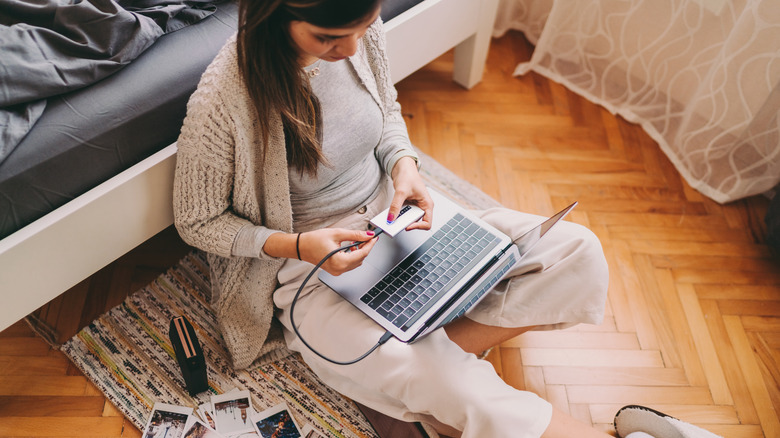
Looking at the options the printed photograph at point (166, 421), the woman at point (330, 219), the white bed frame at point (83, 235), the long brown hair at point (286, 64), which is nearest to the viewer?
the long brown hair at point (286, 64)

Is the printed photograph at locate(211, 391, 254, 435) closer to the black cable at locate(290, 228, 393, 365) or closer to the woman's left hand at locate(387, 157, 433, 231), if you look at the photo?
the black cable at locate(290, 228, 393, 365)

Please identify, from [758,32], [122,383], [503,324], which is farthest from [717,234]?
[122,383]

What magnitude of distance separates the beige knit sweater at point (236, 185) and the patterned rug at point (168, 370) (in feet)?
0.29

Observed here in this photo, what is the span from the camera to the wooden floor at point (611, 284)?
55.9 inches

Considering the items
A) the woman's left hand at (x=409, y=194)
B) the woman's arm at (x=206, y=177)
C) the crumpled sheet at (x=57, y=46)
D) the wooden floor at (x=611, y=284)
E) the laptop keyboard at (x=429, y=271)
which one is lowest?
the wooden floor at (x=611, y=284)

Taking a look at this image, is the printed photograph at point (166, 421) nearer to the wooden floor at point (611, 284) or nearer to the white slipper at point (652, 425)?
the wooden floor at point (611, 284)

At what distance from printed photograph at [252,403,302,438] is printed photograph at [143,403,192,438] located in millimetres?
157

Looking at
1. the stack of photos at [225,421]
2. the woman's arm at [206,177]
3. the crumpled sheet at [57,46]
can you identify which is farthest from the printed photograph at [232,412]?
the crumpled sheet at [57,46]

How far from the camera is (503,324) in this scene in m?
1.25

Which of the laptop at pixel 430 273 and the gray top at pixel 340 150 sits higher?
the gray top at pixel 340 150

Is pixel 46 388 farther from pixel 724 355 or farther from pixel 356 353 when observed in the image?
pixel 724 355

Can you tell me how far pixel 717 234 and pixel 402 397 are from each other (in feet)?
3.80

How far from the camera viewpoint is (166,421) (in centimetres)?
135

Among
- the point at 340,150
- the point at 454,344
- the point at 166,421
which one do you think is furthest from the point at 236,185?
the point at 166,421
